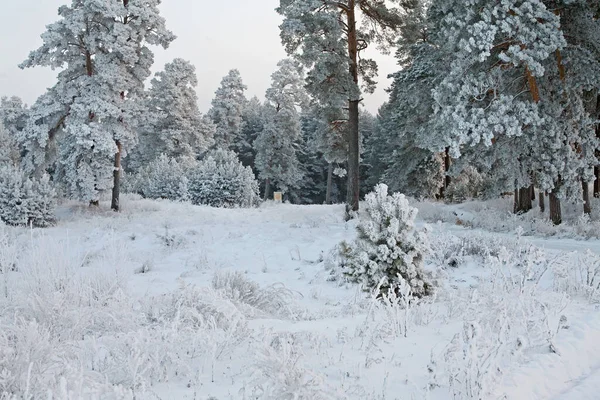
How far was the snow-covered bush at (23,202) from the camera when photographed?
16.4 m

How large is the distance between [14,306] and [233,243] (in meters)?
7.79

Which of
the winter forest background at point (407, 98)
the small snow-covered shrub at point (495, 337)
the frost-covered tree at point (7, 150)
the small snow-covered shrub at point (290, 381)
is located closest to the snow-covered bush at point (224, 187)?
the winter forest background at point (407, 98)

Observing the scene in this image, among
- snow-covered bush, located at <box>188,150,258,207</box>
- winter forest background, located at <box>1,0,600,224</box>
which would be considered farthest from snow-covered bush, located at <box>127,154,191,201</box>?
snow-covered bush, located at <box>188,150,258,207</box>

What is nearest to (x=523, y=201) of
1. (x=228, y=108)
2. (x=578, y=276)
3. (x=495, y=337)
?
(x=578, y=276)

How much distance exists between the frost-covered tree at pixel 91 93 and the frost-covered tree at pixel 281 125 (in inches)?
841

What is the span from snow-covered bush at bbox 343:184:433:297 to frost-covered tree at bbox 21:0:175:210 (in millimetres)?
15389

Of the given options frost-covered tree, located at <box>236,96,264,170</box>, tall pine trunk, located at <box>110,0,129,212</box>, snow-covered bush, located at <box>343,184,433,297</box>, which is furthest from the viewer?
frost-covered tree, located at <box>236,96,264,170</box>

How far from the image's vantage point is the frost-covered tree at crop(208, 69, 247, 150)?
47875mm

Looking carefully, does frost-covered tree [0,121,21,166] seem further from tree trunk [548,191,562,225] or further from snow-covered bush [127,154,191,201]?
tree trunk [548,191,562,225]

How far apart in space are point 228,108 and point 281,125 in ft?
29.0

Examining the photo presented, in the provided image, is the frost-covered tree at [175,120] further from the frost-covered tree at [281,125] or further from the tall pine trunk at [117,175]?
the tall pine trunk at [117,175]

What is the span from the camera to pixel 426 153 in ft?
90.0

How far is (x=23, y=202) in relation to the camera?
1644 centimetres

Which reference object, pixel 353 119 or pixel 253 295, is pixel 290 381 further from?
pixel 353 119
